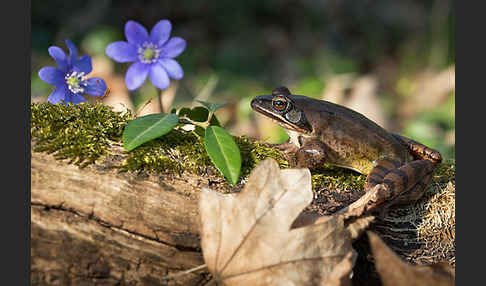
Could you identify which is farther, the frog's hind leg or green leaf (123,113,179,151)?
the frog's hind leg

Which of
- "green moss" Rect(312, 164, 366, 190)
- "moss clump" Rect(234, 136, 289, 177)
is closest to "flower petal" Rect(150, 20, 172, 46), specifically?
"moss clump" Rect(234, 136, 289, 177)

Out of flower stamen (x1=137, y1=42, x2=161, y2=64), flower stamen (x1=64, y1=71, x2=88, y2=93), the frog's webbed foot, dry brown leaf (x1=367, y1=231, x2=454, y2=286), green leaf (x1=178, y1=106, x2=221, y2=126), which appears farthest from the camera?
flower stamen (x1=137, y1=42, x2=161, y2=64)

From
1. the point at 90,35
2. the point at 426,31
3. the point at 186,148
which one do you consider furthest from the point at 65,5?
the point at 426,31

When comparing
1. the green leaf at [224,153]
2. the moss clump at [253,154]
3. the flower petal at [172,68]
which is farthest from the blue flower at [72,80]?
the moss clump at [253,154]

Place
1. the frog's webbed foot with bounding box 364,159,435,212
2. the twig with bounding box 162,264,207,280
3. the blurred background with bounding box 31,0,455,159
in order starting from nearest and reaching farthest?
1. the twig with bounding box 162,264,207,280
2. the frog's webbed foot with bounding box 364,159,435,212
3. the blurred background with bounding box 31,0,455,159

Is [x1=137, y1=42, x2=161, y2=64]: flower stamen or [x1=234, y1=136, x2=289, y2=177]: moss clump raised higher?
[x1=137, y1=42, x2=161, y2=64]: flower stamen

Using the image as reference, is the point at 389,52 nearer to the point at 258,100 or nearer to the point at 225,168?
the point at 258,100

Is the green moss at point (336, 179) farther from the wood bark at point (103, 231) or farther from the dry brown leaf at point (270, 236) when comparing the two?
the wood bark at point (103, 231)

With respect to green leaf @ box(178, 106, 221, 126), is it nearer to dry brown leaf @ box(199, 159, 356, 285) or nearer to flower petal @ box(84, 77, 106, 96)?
flower petal @ box(84, 77, 106, 96)

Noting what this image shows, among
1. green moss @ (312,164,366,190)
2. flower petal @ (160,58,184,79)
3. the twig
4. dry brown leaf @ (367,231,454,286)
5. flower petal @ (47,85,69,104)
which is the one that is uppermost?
flower petal @ (160,58,184,79)
